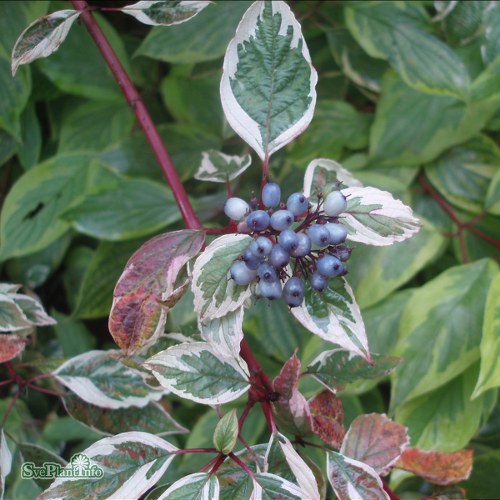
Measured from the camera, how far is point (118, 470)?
1.94 feet

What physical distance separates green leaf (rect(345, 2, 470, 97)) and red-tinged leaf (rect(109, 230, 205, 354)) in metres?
0.50

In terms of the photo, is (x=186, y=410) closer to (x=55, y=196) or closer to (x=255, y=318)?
(x=255, y=318)

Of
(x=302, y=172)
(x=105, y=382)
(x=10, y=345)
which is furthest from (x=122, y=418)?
(x=302, y=172)

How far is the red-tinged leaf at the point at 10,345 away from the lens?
0.71 m

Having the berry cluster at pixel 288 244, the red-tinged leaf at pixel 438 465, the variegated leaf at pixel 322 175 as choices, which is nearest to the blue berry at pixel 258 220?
the berry cluster at pixel 288 244

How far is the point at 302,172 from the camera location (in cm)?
101

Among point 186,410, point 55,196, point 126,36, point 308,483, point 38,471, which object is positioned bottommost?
point 186,410

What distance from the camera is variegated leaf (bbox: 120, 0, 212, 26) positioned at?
67cm

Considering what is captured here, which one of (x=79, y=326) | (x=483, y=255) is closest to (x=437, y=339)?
(x=483, y=255)

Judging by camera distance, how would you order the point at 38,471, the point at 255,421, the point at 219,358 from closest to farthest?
the point at 219,358 → the point at 38,471 → the point at 255,421

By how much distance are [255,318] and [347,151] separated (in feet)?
1.15

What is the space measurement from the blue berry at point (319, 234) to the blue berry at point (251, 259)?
0.16 ft

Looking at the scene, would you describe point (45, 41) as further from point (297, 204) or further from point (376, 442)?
point (376, 442)

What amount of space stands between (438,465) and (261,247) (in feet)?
1.23
